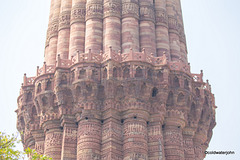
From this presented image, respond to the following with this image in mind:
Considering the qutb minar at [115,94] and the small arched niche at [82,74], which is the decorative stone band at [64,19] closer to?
the qutb minar at [115,94]

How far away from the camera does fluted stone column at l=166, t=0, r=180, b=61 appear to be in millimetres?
33156

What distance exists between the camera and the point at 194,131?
31516mm

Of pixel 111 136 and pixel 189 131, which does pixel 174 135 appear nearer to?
pixel 189 131

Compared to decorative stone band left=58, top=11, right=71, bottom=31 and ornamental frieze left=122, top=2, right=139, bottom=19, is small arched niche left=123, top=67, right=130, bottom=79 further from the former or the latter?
Result: decorative stone band left=58, top=11, right=71, bottom=31

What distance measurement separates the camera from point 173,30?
112ft

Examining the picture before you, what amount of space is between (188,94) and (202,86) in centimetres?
164

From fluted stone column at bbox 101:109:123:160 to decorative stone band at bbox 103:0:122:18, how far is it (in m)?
5.84

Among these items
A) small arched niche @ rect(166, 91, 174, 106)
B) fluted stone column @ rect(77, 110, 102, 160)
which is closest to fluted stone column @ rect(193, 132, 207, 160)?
small arched niche @ rect(166, 91, 174, 106)

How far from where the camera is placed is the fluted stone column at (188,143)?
30.6m

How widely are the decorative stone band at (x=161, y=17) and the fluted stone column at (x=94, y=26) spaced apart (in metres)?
3.01

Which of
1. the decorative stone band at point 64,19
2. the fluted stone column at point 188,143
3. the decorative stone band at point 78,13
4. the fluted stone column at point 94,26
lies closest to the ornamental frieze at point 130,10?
the fluted stone column at point 94,26

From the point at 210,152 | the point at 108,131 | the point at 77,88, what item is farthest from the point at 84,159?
the point at 210,152

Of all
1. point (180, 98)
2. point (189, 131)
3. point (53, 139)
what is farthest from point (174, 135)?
point (53, 139)

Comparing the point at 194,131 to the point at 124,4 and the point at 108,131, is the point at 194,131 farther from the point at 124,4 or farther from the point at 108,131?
the point at 124,4
